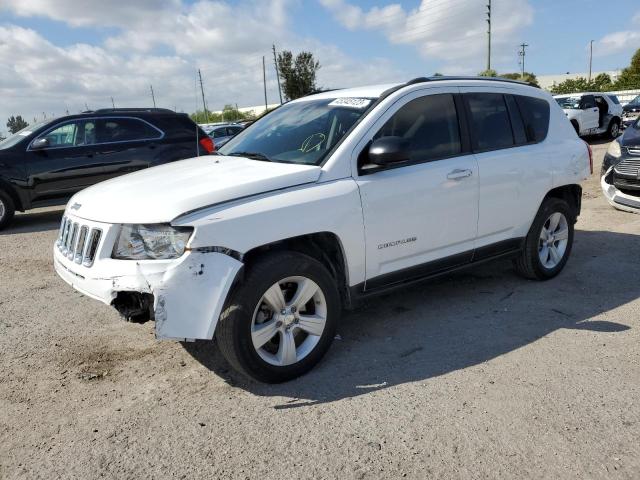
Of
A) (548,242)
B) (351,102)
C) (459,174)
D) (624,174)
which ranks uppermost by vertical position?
(351,102)

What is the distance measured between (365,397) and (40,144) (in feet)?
25.2

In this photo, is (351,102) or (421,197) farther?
(351,102)

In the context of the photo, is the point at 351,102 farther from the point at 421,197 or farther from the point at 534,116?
the point at 534,116

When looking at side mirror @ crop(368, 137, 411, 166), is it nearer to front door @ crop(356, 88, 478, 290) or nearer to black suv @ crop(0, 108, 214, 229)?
front door @ crop(356, 88, 478, 290)

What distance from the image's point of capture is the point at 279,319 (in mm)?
3354

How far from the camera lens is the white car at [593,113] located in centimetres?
1810

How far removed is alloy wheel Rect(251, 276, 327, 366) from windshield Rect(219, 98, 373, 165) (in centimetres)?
88

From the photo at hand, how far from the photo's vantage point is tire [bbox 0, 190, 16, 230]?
28.8 ft

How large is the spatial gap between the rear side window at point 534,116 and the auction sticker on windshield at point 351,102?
175 cm

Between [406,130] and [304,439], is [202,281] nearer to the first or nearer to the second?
[304,439]

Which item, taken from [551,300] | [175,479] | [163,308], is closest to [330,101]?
[163,308]

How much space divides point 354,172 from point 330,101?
919 mm

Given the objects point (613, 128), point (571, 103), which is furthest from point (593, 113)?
point (613, 128)

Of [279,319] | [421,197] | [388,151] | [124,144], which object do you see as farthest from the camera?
Result: [124,144]
